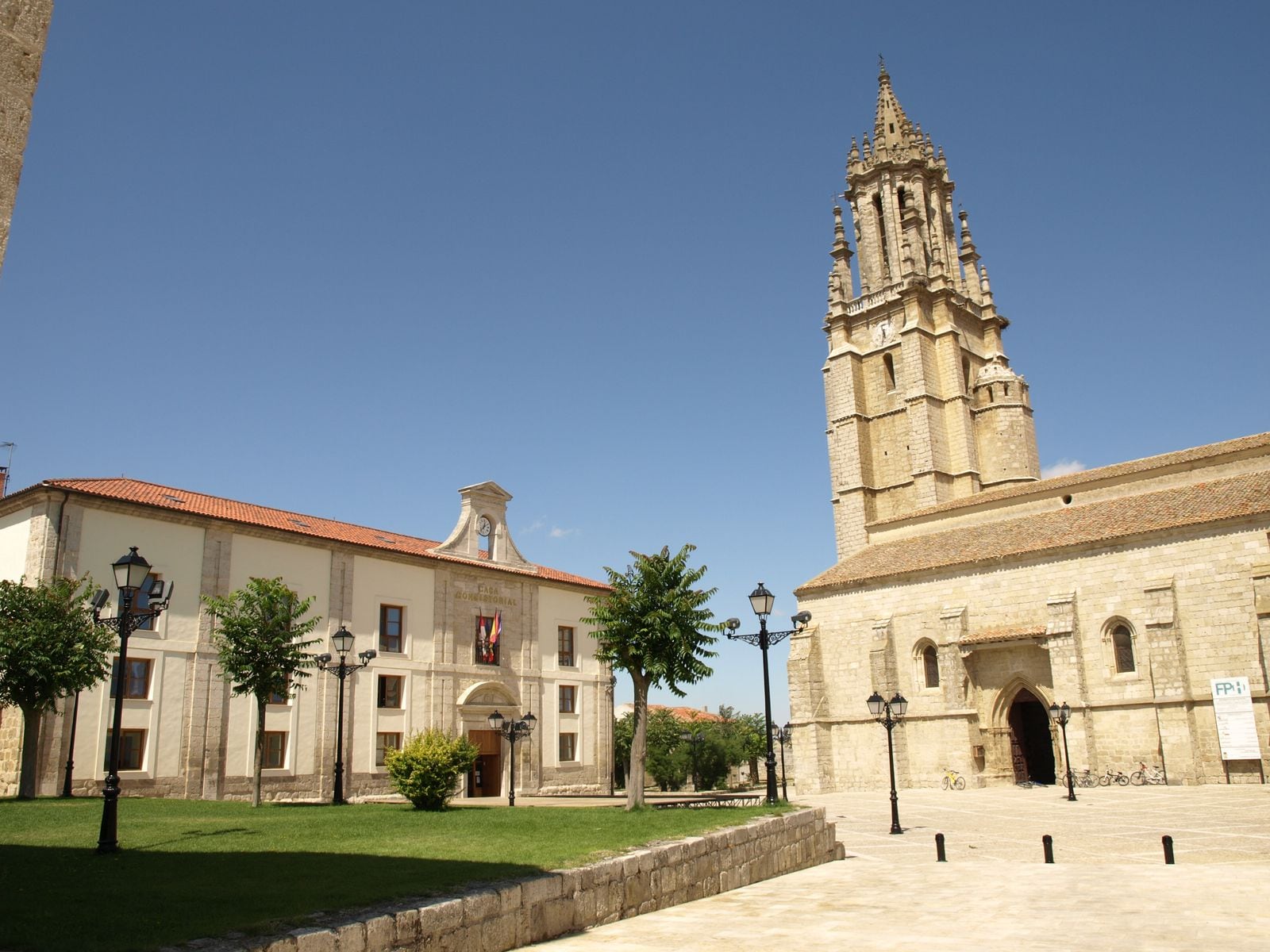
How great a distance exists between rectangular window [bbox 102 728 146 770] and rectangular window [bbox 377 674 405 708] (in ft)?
24.0

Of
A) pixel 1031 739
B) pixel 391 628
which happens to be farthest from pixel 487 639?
pixel 1031 739

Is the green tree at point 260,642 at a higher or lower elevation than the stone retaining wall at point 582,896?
higher

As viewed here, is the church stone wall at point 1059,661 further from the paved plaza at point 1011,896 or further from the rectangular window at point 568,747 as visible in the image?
the rectangular window at point 568,747

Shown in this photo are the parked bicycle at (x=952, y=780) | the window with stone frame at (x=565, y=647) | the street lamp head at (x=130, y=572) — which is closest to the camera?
the street lamp head at (x=130, y=572)

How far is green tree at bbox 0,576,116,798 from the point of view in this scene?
2002 cm

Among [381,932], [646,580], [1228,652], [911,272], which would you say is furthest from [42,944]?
[911,272]

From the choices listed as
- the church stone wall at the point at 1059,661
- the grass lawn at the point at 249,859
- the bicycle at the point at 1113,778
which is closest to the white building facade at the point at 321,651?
the grass lawn at the point at 249,859

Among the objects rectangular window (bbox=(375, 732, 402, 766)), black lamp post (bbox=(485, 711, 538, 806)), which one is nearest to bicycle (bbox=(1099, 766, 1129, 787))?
black lamp post (bbox=(485, 711, 538, 806))

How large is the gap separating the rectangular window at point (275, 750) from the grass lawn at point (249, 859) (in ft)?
29.5

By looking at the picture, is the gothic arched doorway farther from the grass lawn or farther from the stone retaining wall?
the stone retaining wall

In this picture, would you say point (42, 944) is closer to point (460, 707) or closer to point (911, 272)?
point (460, 707)

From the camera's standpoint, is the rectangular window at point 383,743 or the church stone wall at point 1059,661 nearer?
the church stone wall at point 1059,661

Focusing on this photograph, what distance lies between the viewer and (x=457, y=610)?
108 feet

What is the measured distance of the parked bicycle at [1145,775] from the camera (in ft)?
90.7
